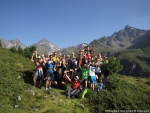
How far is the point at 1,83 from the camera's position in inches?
554

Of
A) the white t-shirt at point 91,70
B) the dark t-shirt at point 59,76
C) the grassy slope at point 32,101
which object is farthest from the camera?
the dark t-shirt at point 59,76

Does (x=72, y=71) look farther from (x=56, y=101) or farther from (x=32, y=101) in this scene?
(x=32, y=101)

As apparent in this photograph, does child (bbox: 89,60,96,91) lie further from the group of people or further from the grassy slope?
the grassy slope

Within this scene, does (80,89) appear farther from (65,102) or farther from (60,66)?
(60,66)

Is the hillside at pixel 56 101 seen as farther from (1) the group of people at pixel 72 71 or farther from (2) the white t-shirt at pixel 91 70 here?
(2) the white t-shirt at pixel 91 70

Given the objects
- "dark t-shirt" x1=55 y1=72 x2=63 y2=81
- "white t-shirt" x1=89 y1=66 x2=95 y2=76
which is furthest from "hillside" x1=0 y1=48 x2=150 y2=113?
"white t-shirt" x1=89 y1=66 x2=95 y2=76

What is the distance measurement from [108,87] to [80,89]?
9.97 feet

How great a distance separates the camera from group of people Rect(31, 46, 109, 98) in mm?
15531

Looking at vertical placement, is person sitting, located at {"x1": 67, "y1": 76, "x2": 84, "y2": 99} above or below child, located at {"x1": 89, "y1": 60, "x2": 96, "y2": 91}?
below

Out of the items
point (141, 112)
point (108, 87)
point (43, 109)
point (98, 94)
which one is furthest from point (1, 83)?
point (141, 112)

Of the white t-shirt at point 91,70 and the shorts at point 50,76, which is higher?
the white t-shirt at point 91,70

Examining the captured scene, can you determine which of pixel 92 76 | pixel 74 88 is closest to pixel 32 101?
pixel 74 88

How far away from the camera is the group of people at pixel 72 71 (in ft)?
51.0

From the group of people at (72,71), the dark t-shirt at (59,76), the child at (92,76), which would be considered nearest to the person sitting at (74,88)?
the group of people at (72,71)
